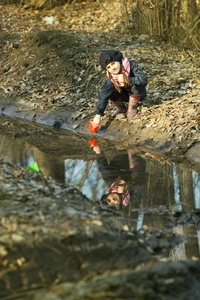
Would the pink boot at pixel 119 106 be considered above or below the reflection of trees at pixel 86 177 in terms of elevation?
above

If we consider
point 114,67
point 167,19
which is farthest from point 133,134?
point 167,19

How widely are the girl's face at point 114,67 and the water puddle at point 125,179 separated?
110cm

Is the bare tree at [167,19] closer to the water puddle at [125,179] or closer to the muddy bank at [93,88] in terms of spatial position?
the muddy bank at [93,88]

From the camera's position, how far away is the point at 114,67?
522 centimetres

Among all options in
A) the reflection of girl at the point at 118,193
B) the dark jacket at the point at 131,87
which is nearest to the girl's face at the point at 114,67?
the dark jacket at the point at 131,87

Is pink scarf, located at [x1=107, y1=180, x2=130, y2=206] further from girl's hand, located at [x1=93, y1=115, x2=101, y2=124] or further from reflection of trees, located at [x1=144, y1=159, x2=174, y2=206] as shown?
girl's hand, located at [x1=93, y1=115, x2=101, y2=124]

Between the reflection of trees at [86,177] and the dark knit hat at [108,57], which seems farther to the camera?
the dark knit hat at [108,57]

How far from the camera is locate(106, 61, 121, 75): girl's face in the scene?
17.0 ft

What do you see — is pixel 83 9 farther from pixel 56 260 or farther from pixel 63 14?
pixel 56 260

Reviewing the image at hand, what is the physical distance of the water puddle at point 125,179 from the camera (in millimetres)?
3275

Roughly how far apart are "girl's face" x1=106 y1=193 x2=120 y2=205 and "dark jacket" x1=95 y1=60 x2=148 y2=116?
2.07m

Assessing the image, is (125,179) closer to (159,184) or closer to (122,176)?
(122,176)

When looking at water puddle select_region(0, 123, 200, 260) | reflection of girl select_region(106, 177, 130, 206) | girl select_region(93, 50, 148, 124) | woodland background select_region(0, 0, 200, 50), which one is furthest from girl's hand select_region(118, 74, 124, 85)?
woodland background select_region(0, 0, 200, 50)

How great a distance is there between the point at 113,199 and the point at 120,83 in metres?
2.27
